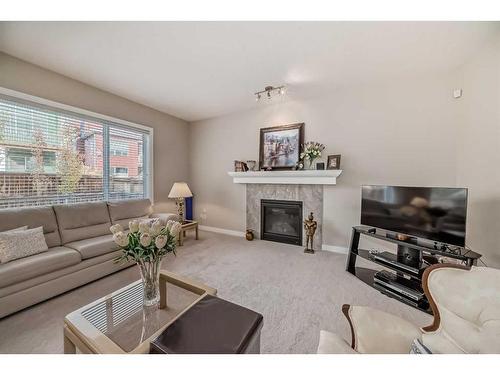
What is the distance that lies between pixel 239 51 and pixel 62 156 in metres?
2.88

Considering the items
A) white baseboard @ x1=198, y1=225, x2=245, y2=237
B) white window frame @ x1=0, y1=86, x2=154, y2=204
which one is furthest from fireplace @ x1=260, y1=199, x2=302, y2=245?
white window frame @ x1=0, y1=86, x2=154, y2=204

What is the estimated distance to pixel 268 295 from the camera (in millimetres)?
2084

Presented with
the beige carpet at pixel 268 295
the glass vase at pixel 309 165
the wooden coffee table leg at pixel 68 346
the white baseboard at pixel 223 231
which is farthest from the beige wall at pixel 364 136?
the wooden coffee table leg at pixel 68 346

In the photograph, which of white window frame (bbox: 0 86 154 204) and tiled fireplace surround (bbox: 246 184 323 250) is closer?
white window frame (bbox: 0 86 154 204)

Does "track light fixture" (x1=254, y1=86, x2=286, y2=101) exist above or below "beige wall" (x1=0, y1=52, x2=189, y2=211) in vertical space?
above

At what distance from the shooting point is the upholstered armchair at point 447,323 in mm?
836

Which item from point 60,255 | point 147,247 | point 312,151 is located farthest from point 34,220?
point 312,151

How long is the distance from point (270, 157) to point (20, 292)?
3.64m

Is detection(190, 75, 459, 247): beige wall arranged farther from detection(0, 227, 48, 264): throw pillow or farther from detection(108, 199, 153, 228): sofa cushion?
detection(0, 227, 48, 264): throw pillow

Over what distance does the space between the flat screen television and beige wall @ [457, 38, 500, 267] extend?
0.36 m

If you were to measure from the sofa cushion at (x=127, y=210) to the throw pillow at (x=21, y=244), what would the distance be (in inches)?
35.2

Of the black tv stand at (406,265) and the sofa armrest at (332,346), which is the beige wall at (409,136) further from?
the sofa armrest at (332,346)

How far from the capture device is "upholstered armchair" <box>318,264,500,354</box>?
0.84 metres

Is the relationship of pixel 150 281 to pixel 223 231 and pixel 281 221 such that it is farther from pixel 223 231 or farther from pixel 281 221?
pixel 223 231
